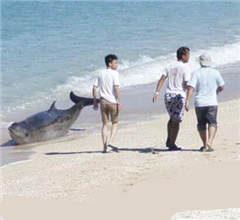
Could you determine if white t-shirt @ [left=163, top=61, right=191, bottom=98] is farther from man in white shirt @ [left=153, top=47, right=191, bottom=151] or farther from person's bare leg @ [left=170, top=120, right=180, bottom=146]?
person's bare leg @ [left=170, top=120, right=180, bottom=146]

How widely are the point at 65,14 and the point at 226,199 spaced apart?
4132 centimetres

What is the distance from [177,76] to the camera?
39.6 feet

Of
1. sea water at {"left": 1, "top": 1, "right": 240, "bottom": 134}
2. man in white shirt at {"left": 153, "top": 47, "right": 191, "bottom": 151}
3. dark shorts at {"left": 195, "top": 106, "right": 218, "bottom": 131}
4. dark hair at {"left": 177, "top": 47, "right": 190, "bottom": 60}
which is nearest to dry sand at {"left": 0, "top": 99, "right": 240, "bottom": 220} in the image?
dark shorts at {"left": 195, "top": 106, "right": 218, "bottom": 131}

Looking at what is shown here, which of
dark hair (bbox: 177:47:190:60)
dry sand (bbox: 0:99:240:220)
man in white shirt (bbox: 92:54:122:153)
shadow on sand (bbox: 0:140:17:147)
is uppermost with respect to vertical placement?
dark hair (bbox: 177:47:190:60)

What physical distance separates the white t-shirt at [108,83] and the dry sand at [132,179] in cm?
82

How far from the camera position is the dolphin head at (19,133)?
14667 mm

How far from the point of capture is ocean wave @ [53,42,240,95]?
21750 mm

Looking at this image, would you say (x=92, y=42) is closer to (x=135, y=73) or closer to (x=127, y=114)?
(x=135, y=73)

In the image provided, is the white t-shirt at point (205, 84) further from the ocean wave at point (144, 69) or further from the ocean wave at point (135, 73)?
the ocean wave at point (144, 69)

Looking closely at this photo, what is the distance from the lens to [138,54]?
28734 mm

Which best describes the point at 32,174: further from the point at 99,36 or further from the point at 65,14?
the point at 65,14

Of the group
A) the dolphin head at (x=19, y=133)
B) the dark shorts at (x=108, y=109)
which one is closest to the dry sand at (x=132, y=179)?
the dark shorts at (x=108, y=109)

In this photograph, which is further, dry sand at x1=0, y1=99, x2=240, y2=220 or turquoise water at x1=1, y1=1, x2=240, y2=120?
turquoise water at x1=1, y1=1, x2=240, y2=120

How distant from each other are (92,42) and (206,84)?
21305 millimetres
